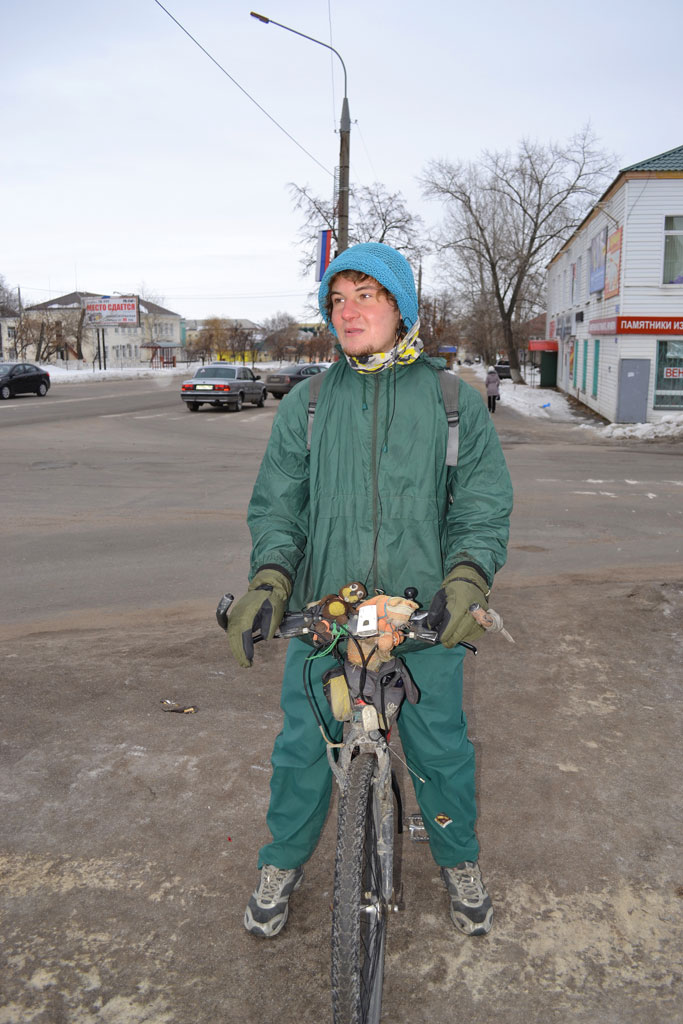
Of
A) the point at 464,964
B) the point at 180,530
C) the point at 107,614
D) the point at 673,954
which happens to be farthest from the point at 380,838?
the point at 180,530

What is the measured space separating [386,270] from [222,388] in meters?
25.1

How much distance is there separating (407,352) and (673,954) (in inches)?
79.5

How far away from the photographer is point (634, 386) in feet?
73.5

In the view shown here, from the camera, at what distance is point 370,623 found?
2154mm

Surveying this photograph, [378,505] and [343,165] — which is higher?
[343,165]

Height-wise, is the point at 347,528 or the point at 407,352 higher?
the point at 407,352

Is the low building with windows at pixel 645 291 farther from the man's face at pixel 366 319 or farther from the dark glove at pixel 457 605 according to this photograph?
the dark glove at pixel 457 605

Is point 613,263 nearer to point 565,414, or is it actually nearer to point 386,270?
point 565,414

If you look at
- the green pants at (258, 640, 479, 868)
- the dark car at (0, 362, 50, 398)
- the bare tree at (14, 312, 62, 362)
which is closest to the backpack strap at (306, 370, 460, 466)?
the green pants at (258, 640, 479, 868)

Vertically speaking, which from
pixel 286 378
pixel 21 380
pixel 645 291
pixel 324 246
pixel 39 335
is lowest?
pixel 21 380

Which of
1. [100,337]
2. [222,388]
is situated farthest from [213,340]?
[222,388]

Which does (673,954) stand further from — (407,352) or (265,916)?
(407,352)

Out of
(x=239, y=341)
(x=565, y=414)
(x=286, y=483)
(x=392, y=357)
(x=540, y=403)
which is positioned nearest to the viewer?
(x=392, y=357)

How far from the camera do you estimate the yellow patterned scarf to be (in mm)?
2402
